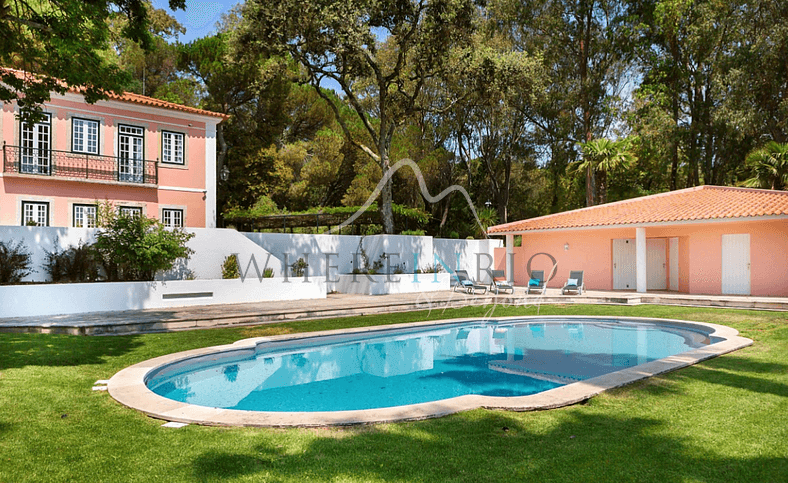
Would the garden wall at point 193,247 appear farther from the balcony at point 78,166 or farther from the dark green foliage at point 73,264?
the balcony at point 78,166

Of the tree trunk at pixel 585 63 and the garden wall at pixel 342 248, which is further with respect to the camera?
the tree trunk at pixel 585 63

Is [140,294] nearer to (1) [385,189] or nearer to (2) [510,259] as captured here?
(1) [385,189]

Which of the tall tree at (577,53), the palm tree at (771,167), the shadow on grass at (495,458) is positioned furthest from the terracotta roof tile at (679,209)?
the shadow on grass at (495,458)

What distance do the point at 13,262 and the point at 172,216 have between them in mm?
9071

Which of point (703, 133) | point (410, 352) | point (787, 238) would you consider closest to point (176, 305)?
point (410, 352)

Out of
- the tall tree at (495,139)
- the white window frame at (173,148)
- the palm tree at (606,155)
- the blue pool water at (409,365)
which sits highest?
the tall tree at (495,139)

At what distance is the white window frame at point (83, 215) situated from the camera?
20.0m

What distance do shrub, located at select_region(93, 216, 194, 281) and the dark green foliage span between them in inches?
11.8

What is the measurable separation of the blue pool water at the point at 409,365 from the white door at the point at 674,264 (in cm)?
870

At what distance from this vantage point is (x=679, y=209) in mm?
20031

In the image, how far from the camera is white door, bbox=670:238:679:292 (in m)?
20.6

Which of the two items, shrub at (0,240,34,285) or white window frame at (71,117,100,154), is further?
white window frame at (71,117,100,154)

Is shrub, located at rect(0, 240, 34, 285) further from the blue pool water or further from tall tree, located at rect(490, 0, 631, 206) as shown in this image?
tall tree, located at rect(490, 0, 631, 206)

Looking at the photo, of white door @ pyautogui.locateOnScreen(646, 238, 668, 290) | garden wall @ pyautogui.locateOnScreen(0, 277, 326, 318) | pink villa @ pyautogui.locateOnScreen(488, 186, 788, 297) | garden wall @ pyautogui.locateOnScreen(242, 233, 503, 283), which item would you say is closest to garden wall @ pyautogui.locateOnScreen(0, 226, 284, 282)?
garden wall @ pyautogui.locateOnScreen(0, 277, 326, 318)
